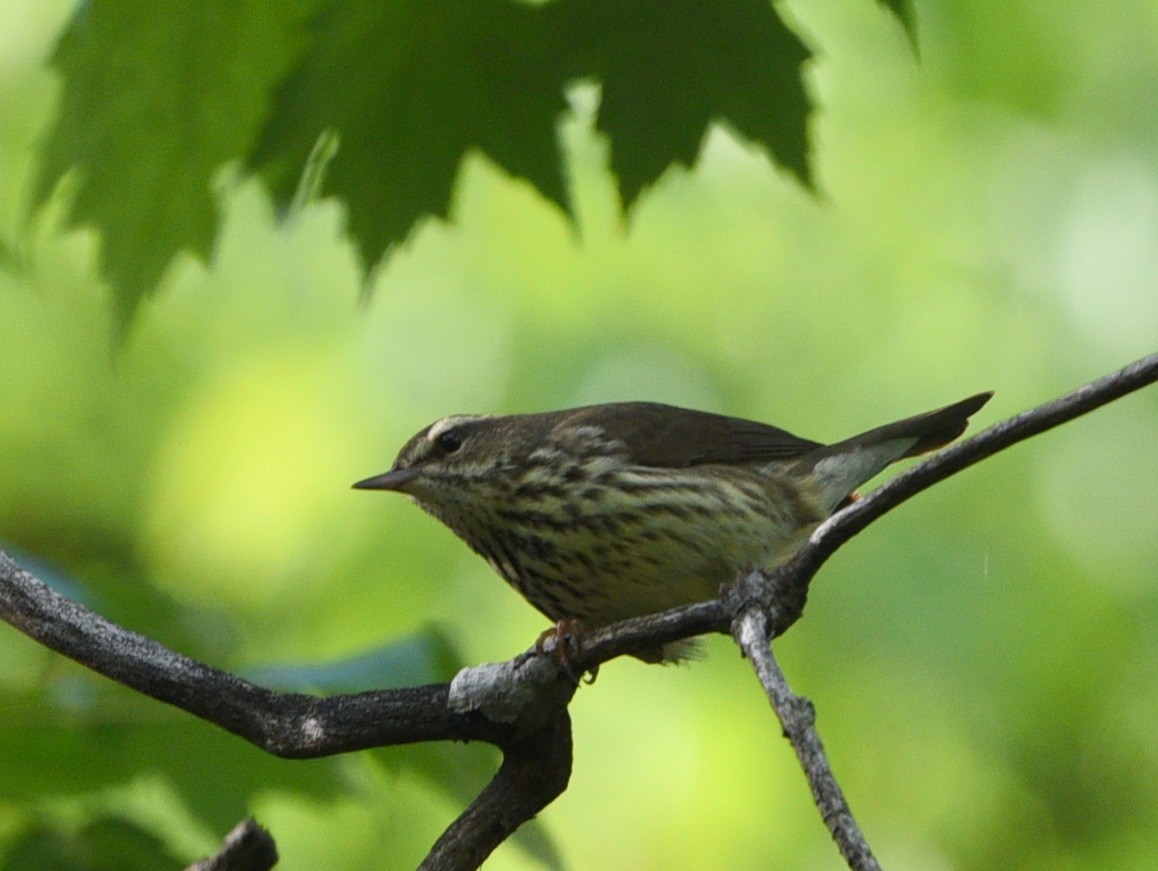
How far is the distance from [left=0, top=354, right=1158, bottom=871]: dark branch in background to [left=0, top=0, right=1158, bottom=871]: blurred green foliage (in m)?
2.46

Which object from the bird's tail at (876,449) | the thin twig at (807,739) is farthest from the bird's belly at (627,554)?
the thin twig at (807,739)

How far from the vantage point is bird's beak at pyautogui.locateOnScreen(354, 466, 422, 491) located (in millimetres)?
3646

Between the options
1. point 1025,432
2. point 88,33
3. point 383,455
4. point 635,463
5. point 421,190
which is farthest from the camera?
point 383,455

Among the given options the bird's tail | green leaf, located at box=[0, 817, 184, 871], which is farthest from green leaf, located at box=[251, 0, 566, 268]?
green leaf, located at box=[0, 817, 184, 871]

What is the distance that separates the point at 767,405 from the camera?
234 inches

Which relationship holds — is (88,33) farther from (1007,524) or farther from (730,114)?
(1007,524)

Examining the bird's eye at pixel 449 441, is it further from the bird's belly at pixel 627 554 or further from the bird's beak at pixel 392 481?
the bird's belly at pixel 627 554

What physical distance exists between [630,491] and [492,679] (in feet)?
4.85

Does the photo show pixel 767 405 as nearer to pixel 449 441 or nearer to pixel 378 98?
pixel 449 441

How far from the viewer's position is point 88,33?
2.62 metres

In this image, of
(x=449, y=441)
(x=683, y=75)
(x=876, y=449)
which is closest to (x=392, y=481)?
(x=449, y=441)

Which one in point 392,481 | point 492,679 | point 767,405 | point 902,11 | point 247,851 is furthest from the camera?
point 767,405

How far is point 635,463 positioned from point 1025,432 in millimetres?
2222

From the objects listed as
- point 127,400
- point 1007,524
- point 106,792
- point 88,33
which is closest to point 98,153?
point 88,33
